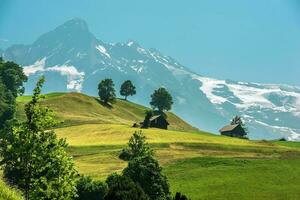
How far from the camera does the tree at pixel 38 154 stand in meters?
29.7

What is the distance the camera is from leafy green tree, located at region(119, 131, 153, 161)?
74.0 metres

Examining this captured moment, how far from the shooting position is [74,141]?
139250 mm

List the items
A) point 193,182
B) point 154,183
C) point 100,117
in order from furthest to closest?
point 100,117
point 193,182
point 154,183

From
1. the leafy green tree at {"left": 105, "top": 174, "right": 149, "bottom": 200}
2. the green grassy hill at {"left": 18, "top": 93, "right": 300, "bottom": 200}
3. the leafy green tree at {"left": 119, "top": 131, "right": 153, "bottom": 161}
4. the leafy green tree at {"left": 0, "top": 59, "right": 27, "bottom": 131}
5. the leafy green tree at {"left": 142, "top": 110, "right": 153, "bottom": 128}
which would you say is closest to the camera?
the leafy green tree at {"left": 105, "top": 174, "right": 149, "bottom": 200}

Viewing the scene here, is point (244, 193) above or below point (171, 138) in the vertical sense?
below

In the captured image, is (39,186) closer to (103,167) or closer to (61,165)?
(61,165)

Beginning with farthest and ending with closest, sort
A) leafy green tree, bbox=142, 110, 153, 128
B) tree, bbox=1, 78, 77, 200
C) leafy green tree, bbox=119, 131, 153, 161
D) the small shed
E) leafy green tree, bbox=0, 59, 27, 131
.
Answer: the small shed < leafy green tree, bbox=142, 110, 153, 128 < leafy green tree, bbox=0, 59, 27, 131 < leafy green tree, bbox=119, 131, 153, 161 < tree, bbox=1, 78, 77, 200

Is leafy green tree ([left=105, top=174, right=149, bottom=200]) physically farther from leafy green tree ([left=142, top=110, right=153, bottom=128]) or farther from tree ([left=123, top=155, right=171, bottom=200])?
leafy green tree ([left=142, top=110, right=153, bottom=128])

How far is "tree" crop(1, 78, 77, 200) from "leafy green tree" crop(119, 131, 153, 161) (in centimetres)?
3575

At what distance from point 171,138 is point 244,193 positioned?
7011cm

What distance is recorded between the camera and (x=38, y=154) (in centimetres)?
2998

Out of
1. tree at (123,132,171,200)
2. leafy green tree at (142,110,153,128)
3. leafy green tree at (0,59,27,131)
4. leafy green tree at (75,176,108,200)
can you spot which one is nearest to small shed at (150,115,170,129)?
leafy green tree at (142,110,153,128)

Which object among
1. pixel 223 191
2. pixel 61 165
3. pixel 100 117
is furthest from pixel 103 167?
pixel 100 117

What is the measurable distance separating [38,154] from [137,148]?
193 feet
